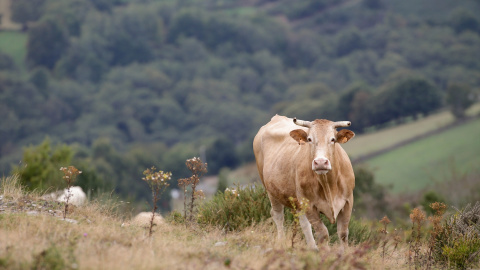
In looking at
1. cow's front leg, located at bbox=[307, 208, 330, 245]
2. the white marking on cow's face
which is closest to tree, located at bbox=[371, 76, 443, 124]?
cow's front leg, located at bbox=[307, 208, 330, 245]

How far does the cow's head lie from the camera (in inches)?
435

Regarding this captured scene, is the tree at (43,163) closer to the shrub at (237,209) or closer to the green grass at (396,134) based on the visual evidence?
the shrub at (237,209)

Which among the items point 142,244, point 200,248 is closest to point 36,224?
point 142,244

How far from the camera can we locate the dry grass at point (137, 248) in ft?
29.9

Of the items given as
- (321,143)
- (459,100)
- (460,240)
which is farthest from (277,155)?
(459,100)

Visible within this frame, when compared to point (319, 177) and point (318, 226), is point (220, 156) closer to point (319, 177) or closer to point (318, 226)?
point (318, 226)

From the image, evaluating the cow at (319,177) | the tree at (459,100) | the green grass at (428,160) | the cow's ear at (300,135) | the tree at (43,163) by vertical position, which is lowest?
the tree at (43,163)

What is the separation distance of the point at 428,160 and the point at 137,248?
89.3 m

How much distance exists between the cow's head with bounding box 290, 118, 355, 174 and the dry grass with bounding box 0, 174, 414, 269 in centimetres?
136

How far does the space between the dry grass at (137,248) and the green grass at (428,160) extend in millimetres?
76914

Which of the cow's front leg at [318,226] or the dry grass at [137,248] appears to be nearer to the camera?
the dry grass at [137,248]

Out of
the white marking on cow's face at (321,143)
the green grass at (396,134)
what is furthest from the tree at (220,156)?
the white marking on cow's face at (321,143)

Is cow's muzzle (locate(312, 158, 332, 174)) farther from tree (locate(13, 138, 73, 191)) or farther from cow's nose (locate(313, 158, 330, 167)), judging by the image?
tree (locate(13, 138, 73, 191))

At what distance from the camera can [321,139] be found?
1159 centimetres
